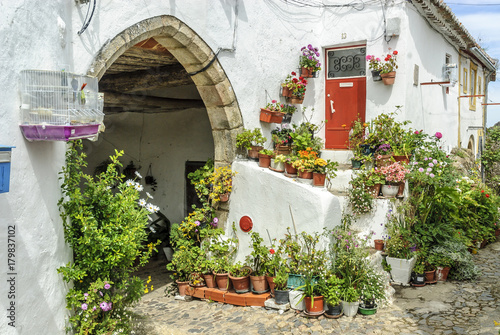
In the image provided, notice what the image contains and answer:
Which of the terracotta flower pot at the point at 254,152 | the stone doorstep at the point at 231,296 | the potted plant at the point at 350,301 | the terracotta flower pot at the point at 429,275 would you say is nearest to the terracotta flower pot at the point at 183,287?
the stone doorstep at the point at 231,296

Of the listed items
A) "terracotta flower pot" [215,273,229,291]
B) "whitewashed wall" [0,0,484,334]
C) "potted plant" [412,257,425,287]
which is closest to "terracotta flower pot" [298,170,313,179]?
"whitewashed wall" [0,0,484,334]

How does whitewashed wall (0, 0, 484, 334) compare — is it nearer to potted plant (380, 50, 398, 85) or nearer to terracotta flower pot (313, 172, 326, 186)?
potted plant (380, 50, 398, 85)

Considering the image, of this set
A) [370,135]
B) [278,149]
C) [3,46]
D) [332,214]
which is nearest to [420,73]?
[370,135]

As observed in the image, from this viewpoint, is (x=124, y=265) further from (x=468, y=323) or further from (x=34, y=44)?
(x=468, y=323)

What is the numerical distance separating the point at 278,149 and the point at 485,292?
3465 mm

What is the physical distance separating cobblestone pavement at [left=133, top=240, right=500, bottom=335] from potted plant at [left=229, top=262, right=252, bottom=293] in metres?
0.26

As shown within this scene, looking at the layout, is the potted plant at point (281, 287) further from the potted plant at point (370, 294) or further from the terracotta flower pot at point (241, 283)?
the potted plant at point (370, 294)

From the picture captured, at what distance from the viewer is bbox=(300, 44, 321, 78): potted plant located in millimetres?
7336

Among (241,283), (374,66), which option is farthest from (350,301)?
(374,66)

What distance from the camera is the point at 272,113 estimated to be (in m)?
6.55

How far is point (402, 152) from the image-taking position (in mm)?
6957

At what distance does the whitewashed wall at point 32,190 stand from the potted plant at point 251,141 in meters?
2.91

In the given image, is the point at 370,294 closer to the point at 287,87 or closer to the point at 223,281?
the point at 223,281

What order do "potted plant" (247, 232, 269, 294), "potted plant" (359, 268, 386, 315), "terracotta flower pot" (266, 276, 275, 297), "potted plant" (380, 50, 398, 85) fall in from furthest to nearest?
"potted plant" (380, 50, 398, 85), "potted plant" (247, 232, 269, 294), "terracotta flower pot" (266, 276, 275, 297), "potted plant" (359, 268, 386, 315)
